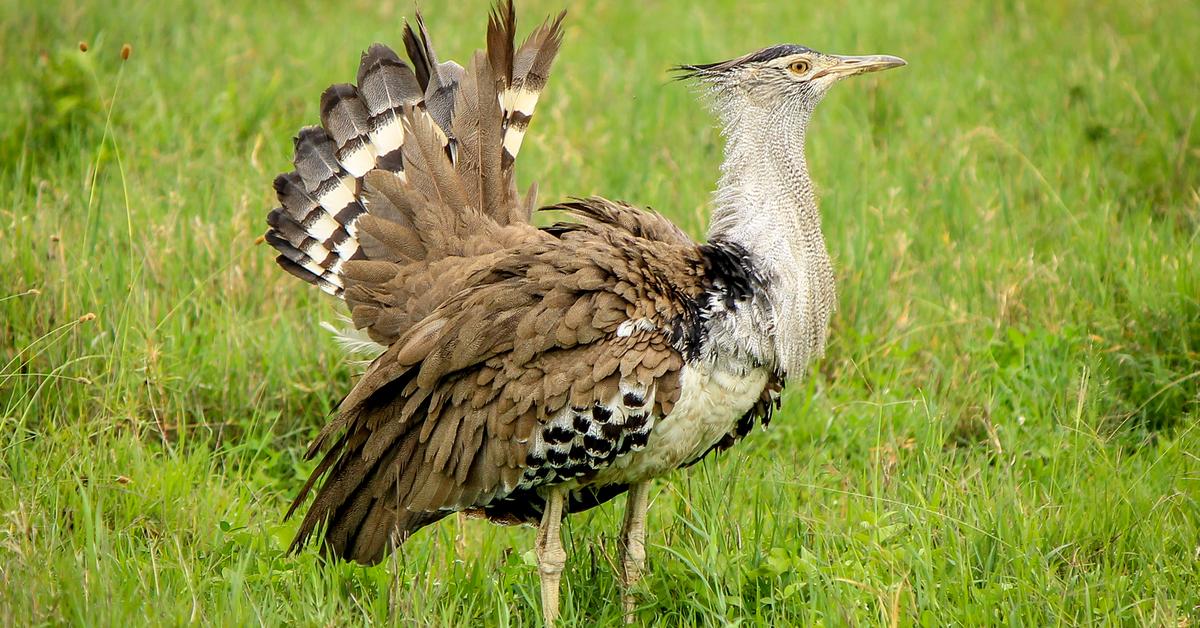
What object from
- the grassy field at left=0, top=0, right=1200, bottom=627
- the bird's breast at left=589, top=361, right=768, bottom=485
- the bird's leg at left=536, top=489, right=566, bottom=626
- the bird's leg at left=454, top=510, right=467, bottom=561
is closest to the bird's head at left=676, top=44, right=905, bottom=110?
the bird's breast at left=589, top=361, right=768, bottom=485

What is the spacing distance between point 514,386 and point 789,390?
1.60 meters

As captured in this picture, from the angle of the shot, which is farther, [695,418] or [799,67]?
[799,67]

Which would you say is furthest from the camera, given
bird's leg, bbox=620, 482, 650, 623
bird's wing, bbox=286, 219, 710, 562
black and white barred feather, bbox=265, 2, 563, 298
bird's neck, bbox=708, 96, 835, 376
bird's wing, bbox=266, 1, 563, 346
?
black and white barred feather, bbox=265, 2, 563, 298

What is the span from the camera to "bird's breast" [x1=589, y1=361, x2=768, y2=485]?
3596 mm

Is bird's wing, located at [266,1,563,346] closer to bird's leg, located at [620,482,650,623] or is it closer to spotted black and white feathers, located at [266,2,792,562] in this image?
spotted black and white feathers, located at [266,2,792,562]

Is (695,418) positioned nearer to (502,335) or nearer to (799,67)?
(502,335)

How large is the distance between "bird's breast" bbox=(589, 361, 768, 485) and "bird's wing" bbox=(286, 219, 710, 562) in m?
0.06

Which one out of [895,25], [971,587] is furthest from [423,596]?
[895,25]

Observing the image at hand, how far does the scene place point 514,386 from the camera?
363 cm

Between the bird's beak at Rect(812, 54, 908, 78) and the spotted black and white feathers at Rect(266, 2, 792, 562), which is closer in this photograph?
the spotted black and white feathers at Rect(266, 2, 792, 562)

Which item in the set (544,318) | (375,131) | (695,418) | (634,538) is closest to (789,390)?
(634,538)

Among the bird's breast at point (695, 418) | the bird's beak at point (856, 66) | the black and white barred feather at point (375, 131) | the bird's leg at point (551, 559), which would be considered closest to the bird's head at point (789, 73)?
the bird's beak at point (856, 66)

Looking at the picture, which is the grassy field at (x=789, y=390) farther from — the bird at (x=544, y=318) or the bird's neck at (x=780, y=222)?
the bird's neck at (x=780, y=222)

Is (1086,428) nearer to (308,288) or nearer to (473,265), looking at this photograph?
(473,265)
